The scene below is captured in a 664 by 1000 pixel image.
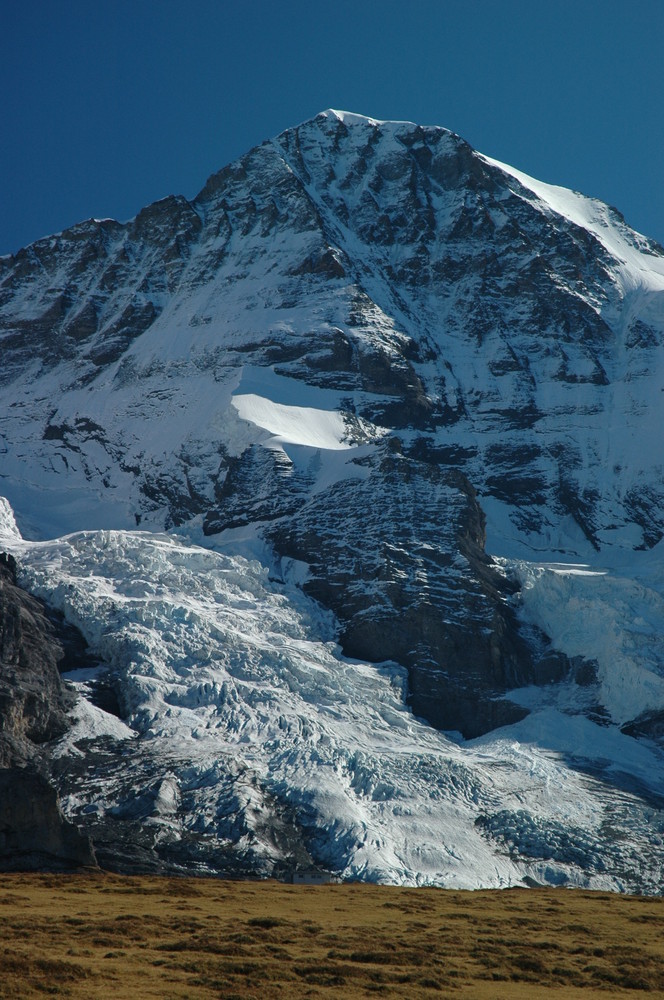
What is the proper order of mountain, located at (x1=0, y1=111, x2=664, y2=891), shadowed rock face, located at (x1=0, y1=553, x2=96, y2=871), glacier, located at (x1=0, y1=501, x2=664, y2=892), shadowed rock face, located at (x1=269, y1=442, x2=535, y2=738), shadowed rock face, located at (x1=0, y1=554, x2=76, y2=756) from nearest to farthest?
shadowed rock face, located at (x1=0, y1=553, x2=96, y2=871) → glacier, located at (x1=0, y1=501, x2=664, y2=892) → mountain, located at (x1=0, y1=111, x2=664, y2=891) → shadowed rock face, located at (x1=0, y1=554, x2=76, y2=756) → shadowed rock face, located at (x1=269, y1=442, x2=535, y2=738)

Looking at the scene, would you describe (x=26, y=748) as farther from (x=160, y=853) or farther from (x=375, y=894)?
(x=375, y=894)

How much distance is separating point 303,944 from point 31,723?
70080 millimetres

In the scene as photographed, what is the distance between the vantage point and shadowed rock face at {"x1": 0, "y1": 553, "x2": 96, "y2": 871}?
90.2 meters

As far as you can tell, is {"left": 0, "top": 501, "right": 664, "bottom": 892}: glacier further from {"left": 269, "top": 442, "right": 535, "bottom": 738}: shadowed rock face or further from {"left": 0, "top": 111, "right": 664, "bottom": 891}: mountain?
{"left": 269, "top": 442, "right": 535, "bottom": 738}: shadowed rock face

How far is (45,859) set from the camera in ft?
293

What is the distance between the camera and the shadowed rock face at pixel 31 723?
9025 cm

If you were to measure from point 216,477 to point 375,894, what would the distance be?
11810 centimetres

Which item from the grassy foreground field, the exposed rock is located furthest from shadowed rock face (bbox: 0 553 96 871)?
the grassy foreground field

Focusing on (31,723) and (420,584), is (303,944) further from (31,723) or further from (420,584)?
(420,584)

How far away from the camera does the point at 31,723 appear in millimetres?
124938

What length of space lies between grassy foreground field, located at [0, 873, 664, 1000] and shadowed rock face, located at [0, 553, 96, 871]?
6.91 metres

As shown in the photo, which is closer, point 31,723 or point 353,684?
point 31,723

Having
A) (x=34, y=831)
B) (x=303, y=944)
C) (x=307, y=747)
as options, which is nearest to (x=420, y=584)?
(x=307, y=747)

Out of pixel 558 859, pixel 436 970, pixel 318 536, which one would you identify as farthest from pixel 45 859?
pixel 318 536
